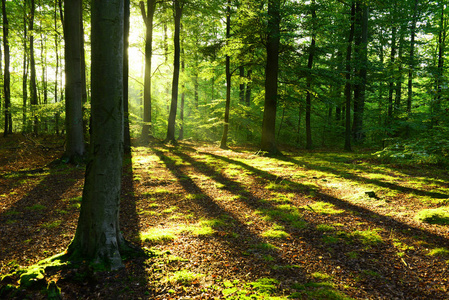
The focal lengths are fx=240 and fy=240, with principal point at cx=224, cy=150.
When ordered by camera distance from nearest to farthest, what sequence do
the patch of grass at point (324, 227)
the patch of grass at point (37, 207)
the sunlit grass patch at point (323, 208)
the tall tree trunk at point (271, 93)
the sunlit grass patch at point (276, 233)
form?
1. the sunlit grass patch at point (276, 233)
2. the patch of grass at point (324, 227)
3. the sunlit grass patch at point (323, 208)
4. the patch of grass at point (37, 207)
5. the tall tree trunk at point (271, 93)

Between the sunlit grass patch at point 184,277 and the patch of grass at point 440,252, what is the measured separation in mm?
3513

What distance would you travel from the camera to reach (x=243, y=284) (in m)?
3.03

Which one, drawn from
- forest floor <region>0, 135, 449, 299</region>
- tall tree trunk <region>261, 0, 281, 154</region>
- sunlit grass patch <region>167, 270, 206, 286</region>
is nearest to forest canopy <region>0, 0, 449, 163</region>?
tall tree trunk <region>261, 0, 281, 154</region>

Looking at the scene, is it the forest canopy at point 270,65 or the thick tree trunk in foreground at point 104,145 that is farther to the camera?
the forest canopy at point 270,65

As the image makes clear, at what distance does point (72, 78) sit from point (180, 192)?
6300mm

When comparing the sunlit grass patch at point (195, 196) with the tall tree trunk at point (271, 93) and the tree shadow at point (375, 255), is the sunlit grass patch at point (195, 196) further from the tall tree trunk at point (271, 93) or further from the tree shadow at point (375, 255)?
the tall tree trunk at point (271, 93)

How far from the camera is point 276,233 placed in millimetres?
4574

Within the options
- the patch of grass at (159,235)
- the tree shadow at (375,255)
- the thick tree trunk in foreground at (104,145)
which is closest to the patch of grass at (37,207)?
the patch of grass at (159,235)

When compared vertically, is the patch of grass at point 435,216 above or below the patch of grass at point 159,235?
above

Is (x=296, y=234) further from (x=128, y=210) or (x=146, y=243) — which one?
(x=128, y=210)

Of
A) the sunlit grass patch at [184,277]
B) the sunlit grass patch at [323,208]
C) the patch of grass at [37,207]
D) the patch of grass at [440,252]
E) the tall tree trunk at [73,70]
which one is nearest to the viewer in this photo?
the sunlit grass patch at [184,277]

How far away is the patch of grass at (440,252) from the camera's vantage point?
3.62m

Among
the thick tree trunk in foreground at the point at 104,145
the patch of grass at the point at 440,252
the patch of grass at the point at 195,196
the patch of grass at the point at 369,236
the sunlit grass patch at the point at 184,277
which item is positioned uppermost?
the thick tree trunk in foreground at the point at 104,145

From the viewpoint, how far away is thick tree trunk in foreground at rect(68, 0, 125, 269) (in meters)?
2.93
